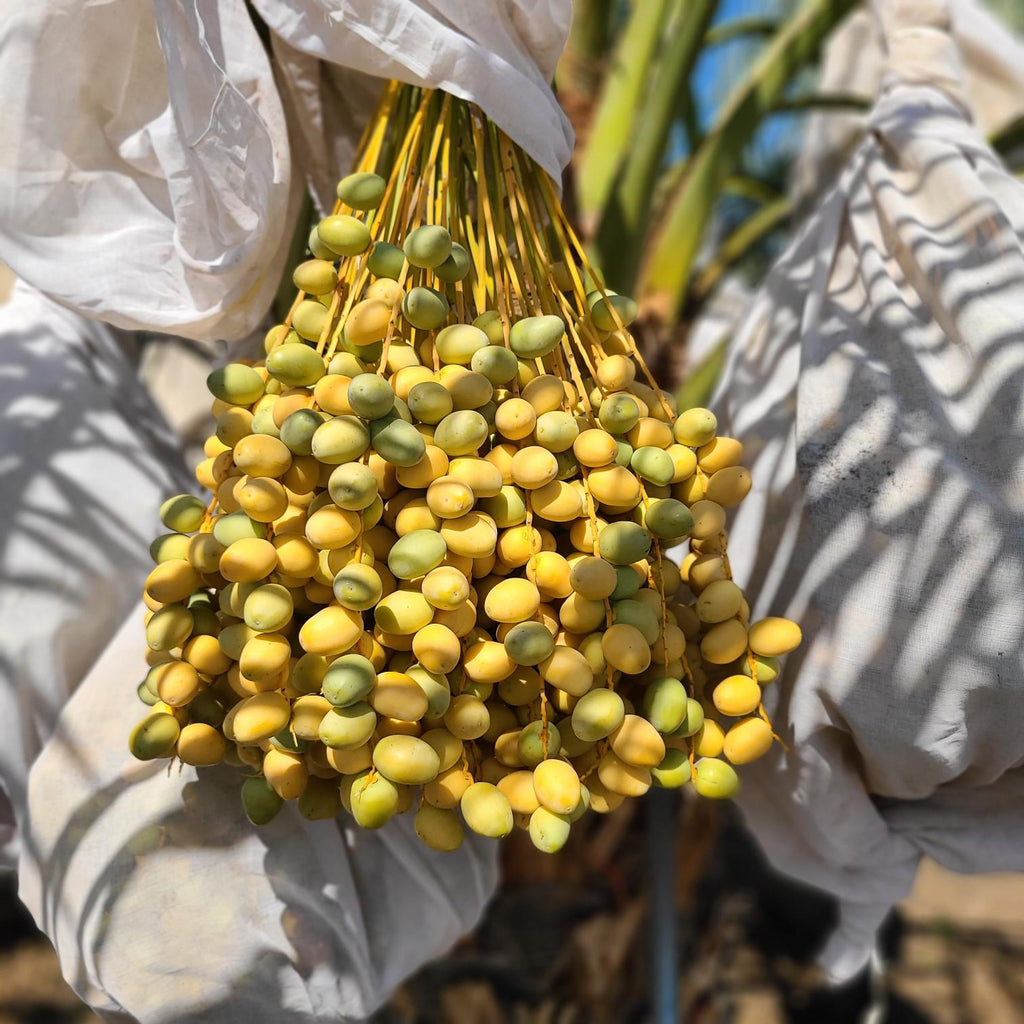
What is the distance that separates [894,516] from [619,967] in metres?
1.03

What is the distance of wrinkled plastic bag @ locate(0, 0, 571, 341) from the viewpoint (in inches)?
25.2

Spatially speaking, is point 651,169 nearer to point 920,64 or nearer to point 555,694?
point 920,64

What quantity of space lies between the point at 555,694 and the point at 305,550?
0.64 feet

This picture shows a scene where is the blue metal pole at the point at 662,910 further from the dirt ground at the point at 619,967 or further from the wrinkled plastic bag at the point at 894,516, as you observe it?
the wrinkled plastic bag at the point at 894,516

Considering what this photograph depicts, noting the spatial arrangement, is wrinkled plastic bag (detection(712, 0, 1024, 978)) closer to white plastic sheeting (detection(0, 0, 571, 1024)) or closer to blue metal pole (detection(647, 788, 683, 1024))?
white plastic sheeting (detection(0, 0, 571, 1024))

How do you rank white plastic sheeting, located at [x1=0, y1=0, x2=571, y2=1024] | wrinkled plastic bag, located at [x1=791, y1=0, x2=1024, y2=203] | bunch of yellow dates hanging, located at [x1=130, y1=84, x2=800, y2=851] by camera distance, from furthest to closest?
wrinkled plastic bag, located at [x1=791, y1=0, x2=1024, y2=203], white plastic sheeting, located at [x1=0, y1=0, x2=571, y2=1024], bunch of yellow dates hanging, located at [x1=130, y1=84, x2=800, y2=851]

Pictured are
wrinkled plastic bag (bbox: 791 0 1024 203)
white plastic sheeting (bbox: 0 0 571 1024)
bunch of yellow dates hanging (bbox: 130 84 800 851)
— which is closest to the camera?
bunch of yellow dates hanging (bbox: 130 84 800 851)

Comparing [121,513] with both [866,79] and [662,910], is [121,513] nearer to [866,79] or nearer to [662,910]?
[662,910]

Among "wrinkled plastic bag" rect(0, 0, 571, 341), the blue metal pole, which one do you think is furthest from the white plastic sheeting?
the blue metal pole

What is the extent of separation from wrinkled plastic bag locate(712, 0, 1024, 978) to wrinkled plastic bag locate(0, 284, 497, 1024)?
0.35 m

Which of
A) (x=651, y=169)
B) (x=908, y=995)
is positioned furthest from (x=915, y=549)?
(x=908, y=995)

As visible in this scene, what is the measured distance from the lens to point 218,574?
611 mm

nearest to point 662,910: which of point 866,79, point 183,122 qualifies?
point 183,122

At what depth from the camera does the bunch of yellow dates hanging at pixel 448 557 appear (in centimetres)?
55
